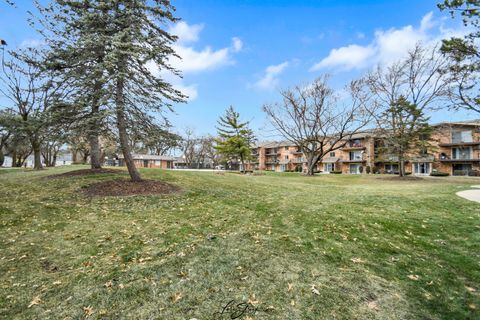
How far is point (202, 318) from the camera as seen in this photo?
2959 millimetres

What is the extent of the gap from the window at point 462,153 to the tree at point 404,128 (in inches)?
635

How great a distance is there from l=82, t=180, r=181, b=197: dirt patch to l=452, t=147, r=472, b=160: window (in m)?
42.9

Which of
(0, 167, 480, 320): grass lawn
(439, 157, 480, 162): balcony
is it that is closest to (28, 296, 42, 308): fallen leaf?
(0, 167, 480, 320): grass lawn

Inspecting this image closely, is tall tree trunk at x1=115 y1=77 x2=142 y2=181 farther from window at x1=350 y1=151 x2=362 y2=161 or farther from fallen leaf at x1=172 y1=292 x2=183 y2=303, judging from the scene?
window at x1=350 y1=151 x2=362 y2=161

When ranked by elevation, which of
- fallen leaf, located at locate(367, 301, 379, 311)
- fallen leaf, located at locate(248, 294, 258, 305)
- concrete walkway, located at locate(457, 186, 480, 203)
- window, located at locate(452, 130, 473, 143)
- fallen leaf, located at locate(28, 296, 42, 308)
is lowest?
fallen leaf, located at locate(367, 301, 379, 311)

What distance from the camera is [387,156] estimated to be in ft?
88.3

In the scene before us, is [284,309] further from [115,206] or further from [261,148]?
[261,148]

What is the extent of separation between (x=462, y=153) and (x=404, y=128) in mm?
19457

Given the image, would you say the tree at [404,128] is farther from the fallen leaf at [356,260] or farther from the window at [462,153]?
the fallen leaf at [356,260]

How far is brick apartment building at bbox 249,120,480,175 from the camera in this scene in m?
31.2

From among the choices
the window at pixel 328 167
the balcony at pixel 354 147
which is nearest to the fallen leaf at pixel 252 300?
the balcony at pixel 354 147

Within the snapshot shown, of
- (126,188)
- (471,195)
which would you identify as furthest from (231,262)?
(471,195)

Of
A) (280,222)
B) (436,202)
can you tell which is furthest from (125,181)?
(436,202)

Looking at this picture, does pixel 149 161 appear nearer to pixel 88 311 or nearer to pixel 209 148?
pixel 209 148
